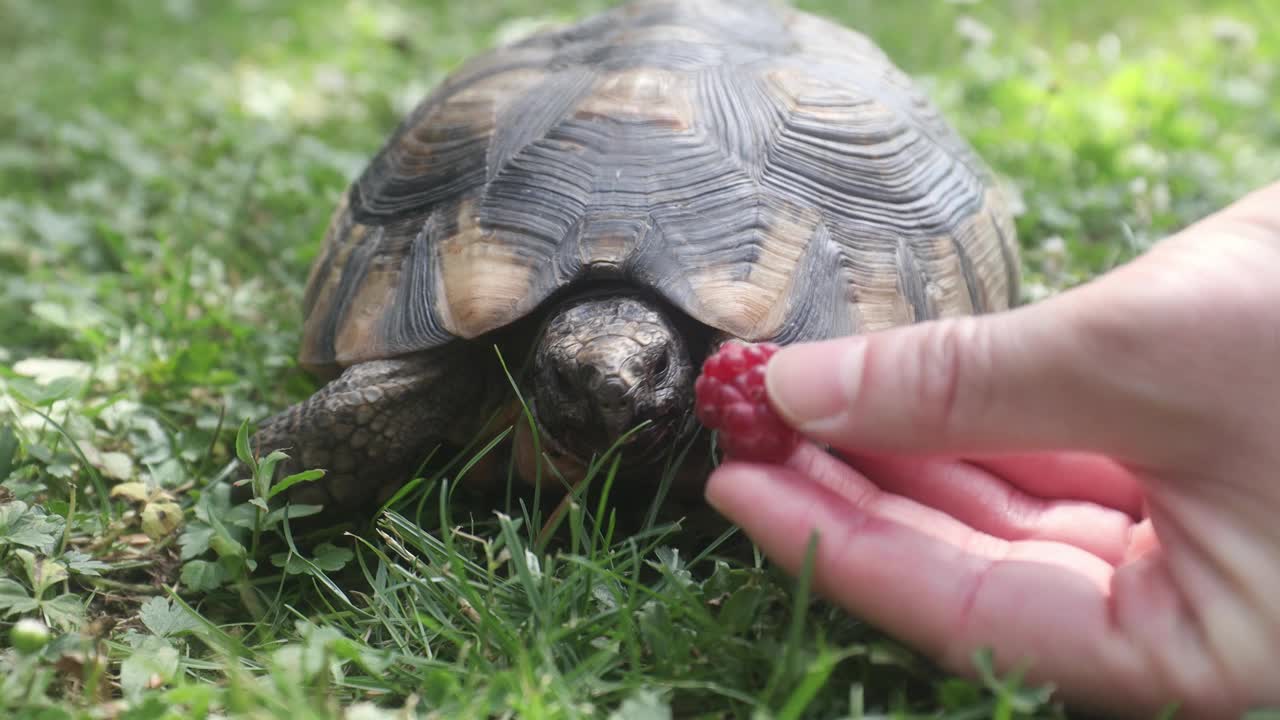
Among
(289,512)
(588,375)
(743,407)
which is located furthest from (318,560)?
(743,407)

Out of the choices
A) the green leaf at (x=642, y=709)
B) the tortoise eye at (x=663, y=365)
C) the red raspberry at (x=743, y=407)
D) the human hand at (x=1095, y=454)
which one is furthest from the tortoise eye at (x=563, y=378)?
the green leaf at (x=642, y=709)

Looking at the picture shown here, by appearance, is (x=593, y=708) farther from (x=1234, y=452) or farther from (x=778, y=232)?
(x=778, y=232)

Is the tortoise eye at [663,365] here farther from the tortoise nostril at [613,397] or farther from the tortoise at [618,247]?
the tortoise nostril at [613,397]

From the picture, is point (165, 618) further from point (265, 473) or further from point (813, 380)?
point (813, 380)

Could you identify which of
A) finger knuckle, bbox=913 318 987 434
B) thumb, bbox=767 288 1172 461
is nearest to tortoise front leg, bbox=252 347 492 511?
thumb, bbox=767 288 1172 461

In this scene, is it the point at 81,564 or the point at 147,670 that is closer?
the point at 147,670

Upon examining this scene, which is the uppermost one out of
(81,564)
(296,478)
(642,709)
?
(296,478)

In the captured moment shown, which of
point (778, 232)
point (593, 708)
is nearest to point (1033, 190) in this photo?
point (778, 232)
